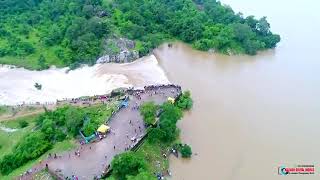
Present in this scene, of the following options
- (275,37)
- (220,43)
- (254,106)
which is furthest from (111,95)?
(275,37)

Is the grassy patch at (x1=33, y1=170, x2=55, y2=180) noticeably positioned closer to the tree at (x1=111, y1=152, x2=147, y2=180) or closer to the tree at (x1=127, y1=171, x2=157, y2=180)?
the tree at (x1=111, y1=152, x2=147, y2=180)

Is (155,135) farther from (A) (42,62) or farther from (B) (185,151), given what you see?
(A) (42,62)

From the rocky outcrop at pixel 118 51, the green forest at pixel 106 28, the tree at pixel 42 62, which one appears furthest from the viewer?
the green forest at pixel 106 28

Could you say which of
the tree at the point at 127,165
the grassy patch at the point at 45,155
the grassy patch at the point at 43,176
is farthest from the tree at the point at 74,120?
the tree at the point at 127,165

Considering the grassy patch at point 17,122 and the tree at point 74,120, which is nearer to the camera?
the tree at point 74,120

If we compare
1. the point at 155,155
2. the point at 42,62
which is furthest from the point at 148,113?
the point at 42,62

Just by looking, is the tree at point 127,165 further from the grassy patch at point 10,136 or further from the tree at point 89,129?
the grassy patch at point 10,136

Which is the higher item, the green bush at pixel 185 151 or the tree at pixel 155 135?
the tree at pixel 155 135

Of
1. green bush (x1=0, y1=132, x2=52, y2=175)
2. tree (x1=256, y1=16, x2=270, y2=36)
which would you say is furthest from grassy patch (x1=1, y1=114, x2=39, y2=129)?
tree (x1=256, y1=16, x2=270, y2=36)
